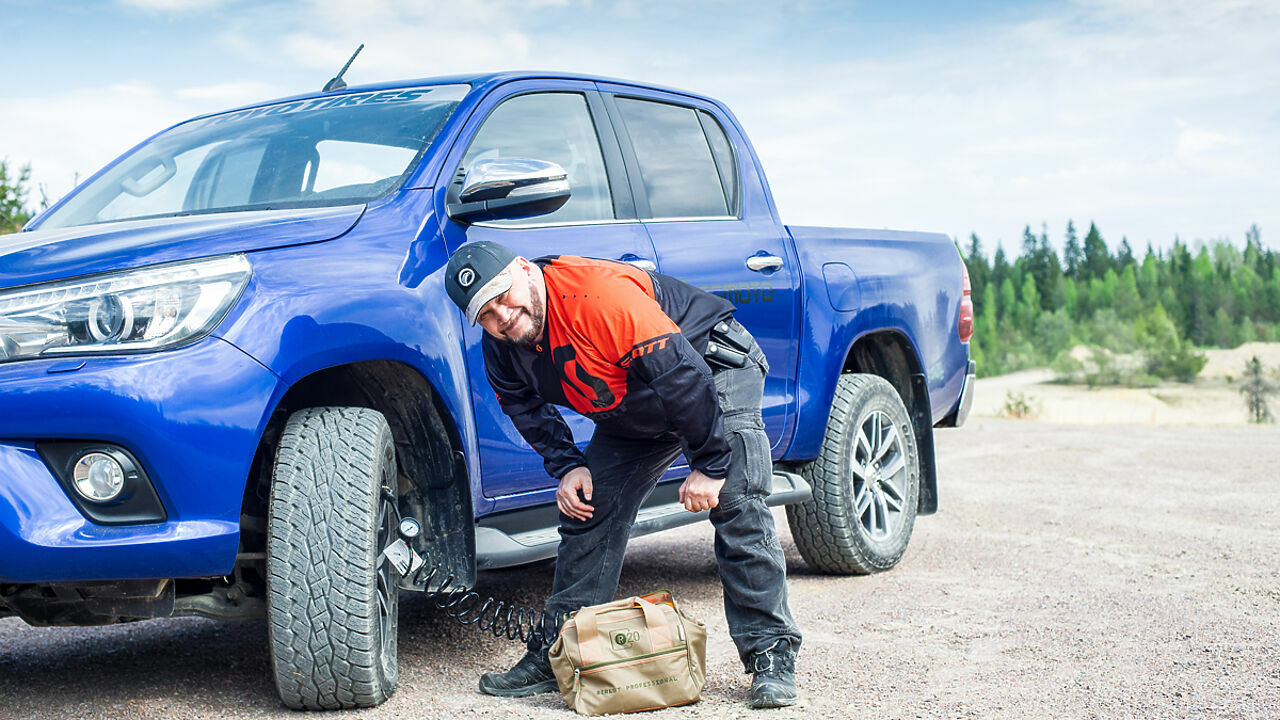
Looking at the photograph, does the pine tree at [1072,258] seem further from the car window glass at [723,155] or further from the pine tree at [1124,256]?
the car window glass at [723,155]

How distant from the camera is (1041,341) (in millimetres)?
133750

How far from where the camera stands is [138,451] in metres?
2.87

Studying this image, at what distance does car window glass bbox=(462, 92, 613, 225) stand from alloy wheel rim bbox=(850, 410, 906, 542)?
1811 mm

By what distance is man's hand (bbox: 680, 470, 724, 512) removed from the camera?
11.0ft

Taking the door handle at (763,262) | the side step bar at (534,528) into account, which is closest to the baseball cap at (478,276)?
the side step bar at (534,528)

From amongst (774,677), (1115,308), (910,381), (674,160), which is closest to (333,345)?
(774,677)

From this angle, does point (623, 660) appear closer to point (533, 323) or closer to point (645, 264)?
point (533, 323)

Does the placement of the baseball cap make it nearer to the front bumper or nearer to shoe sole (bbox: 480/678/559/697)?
the front bumper

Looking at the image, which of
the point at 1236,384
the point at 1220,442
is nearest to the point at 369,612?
the point at 1220,442

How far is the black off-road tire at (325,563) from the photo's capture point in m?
3.12

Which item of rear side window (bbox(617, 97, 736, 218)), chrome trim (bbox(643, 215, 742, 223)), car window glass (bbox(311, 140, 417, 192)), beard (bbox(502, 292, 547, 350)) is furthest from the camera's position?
rear side window (bbox(617, 97, 736, 218))

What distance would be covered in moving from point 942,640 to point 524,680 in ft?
5.12

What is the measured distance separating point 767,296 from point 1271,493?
552 cm

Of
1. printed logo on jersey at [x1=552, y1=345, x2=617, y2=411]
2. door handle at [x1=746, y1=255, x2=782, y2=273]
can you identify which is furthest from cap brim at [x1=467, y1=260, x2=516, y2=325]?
door handle at [x1=746, y1=255, x2=782, y2=273]
